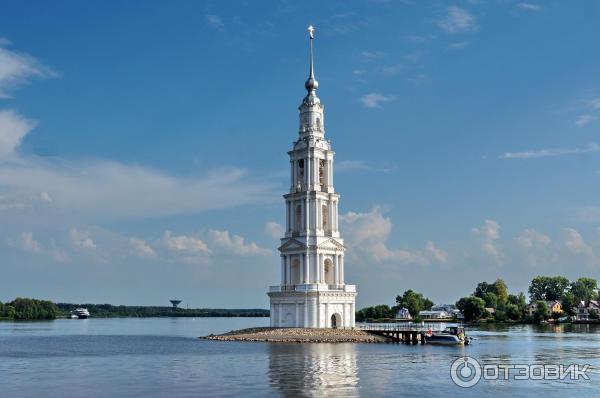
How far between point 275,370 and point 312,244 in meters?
41.3

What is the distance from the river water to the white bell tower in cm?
1213

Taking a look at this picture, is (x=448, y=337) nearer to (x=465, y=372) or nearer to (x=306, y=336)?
(x=306, y=336)

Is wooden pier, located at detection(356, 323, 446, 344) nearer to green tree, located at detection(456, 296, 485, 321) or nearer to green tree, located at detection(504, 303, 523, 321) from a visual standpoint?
green tree, located at detection(504, 303, 523, 321)

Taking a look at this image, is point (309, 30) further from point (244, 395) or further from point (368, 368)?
point (244, 395)

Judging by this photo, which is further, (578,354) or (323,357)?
(578,354)

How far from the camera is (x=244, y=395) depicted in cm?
4322

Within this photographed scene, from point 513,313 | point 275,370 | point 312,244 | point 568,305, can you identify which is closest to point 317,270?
point 312,244

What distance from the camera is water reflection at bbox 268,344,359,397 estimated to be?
4528 centimetres

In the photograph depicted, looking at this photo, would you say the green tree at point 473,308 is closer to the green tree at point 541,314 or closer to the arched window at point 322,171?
the green tree at point 541,314

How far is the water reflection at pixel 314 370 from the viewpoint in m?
45.3

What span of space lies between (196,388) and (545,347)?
49.0 meters

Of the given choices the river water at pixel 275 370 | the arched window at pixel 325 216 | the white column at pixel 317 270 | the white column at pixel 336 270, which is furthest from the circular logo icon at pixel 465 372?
the arched window at pixel 325 216

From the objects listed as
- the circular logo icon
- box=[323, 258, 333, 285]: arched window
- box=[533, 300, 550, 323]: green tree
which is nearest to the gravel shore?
box=[323, 258, 333, 285]: arched window

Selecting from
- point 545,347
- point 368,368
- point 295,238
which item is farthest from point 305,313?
point 368,368
